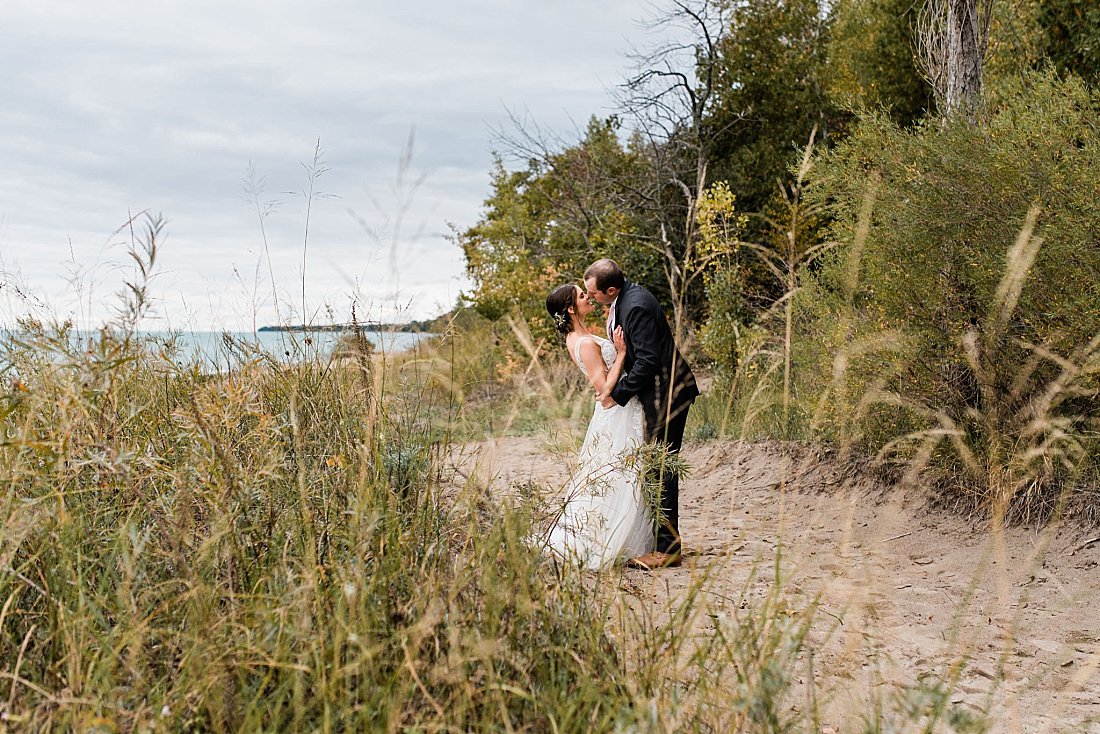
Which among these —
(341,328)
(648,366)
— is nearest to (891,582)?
(648,366)

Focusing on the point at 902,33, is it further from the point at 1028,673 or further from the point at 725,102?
the point at 1028,673

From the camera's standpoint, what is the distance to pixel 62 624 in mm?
2365

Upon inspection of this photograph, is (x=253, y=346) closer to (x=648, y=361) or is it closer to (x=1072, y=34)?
(x=648, y=361)

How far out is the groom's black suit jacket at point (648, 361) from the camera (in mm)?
5379

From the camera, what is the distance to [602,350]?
5.78 m

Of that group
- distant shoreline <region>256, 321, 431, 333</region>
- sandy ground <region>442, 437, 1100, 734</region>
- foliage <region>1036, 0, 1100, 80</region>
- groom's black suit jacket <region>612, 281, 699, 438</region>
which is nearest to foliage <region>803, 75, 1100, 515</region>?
sandy ground <region>442, 437, 1100, 734</region>

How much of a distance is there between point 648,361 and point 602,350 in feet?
1.52

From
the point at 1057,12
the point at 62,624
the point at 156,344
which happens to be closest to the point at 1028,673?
the point at 62,624

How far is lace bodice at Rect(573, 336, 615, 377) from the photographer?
18.6ft

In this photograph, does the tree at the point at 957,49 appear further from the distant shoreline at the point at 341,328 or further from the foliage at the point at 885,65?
the foliage at the point at 885,65

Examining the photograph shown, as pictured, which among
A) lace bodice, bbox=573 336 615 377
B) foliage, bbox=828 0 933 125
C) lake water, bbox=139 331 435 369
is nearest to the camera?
lake water, bbox=139 331 435 369

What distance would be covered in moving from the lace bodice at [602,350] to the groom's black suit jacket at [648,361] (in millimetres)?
156

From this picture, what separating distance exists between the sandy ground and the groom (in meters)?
0.35

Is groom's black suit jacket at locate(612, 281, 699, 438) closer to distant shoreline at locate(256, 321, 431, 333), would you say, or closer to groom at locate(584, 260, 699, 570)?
groom at locate(584, 260, 699, 570)
